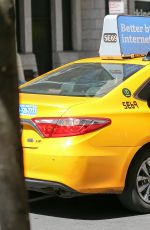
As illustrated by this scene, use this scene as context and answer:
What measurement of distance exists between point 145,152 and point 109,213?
733 mm

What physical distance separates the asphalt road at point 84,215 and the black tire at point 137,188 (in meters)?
0.11

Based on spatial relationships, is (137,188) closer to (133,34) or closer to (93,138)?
(93,138)

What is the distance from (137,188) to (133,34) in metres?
2.30

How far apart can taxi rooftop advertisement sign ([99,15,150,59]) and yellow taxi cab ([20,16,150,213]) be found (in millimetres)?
1185

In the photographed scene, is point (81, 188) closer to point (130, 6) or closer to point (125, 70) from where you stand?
point (125, 70)

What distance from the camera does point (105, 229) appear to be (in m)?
5.49

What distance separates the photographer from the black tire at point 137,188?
580 centimetres

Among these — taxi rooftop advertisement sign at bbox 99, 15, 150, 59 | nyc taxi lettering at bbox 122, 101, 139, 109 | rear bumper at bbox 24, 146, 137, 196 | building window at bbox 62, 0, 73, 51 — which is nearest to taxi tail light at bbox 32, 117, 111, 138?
rear bumper at bbox 24, 146, 137, 196

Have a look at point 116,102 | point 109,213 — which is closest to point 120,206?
point 109,213

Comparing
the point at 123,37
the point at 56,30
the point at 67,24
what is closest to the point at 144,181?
the point at 123,37

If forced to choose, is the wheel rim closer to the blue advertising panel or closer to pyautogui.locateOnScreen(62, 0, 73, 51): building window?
the blue advertising panel

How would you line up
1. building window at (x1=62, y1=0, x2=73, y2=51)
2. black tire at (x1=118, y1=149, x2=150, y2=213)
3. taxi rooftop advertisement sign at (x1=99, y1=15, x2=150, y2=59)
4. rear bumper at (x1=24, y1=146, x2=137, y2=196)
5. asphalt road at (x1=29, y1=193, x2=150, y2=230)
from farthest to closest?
building window at (x1=62, y1=0, x2=73, y2=51) < taxi rooftop advertisement sign at (x1=99, y1=15, x2=150, y2=59) < black tire at (x1=118, y1=149, x2=150, y2=213) < asphalt road at (x1=29, y1=193, x2=150, y2=230) < rear bumper at (x1=24, y1=146, x2=137, y2=196)

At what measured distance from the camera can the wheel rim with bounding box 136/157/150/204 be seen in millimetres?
5863

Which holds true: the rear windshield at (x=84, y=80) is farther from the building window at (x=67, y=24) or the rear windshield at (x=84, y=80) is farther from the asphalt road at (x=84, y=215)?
the building window at (x=67, y=24)
